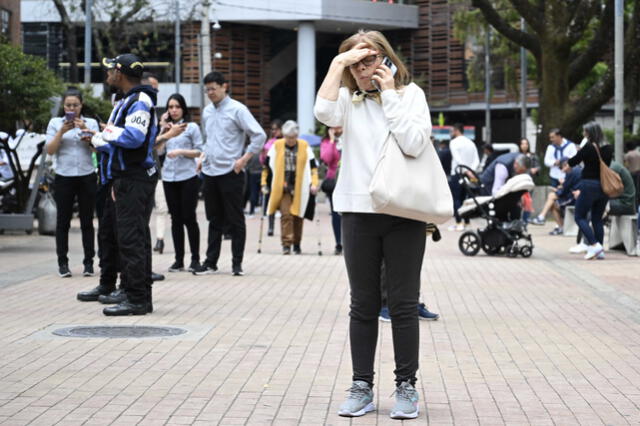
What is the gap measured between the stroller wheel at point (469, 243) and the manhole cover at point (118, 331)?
8.62 m

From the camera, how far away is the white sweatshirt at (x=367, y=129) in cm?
580

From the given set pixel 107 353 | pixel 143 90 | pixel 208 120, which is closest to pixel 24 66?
pixel 208 120

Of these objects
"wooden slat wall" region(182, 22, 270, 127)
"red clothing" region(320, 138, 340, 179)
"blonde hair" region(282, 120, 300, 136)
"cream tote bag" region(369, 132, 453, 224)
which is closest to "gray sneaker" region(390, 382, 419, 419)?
"cream tote bag" region(369, 132, 453, 224)

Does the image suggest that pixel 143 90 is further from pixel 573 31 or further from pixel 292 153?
pixel 573 31

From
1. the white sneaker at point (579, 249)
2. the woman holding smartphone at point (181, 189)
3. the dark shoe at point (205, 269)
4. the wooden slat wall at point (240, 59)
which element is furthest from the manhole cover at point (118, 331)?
the wooden slat wall at point (240, 59)

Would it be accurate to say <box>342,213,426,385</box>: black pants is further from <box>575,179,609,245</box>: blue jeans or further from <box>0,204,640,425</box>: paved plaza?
<box>575,179,609,245</box>: blue jeans

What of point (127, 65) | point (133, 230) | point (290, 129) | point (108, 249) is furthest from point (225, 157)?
point (290, 129)

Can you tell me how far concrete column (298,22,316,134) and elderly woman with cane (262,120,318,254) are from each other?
4683cm

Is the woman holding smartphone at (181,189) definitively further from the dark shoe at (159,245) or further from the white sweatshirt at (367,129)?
the white sweatshirt at (367,129)

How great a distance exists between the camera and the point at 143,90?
9.62 metres

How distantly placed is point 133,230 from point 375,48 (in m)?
4.15

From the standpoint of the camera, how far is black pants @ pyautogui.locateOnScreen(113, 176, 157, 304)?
9.52 m

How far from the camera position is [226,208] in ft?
42.0

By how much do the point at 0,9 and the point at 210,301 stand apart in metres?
24.7
